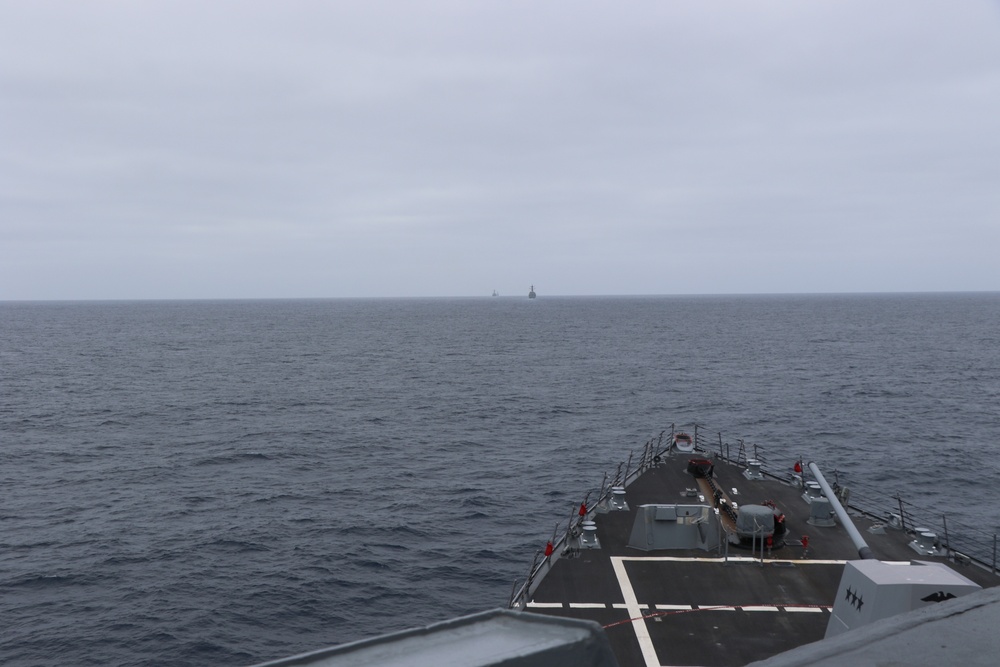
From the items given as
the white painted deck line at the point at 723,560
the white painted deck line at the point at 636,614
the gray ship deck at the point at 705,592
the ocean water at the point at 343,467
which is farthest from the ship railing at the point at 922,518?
the white painted deck line at the point at 636,614

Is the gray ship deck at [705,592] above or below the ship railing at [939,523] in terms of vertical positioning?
above

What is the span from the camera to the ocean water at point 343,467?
103 ft

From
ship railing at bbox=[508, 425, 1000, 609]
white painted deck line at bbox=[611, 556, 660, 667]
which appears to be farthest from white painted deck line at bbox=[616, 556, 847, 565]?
ship railing at bbox=[508, 425, 1000, 609]

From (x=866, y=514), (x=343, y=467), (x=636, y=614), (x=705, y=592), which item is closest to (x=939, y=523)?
(x=866, y=514)

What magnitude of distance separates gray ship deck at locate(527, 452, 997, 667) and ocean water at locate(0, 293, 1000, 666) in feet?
29.2

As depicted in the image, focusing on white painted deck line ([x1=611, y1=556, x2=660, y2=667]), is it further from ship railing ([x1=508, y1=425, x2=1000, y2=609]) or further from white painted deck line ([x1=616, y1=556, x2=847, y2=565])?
ship railing ([x1=508, y1=425, x2=1000, y2=609])

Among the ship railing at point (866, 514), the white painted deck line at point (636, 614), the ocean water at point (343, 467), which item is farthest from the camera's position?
the ocean water at point (343, 467)

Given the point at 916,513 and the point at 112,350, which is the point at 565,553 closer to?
the point at 916,513

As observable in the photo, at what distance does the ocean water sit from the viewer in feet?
103

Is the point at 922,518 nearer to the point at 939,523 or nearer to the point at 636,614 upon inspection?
the point at 939,523

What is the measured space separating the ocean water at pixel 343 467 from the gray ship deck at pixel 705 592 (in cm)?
889

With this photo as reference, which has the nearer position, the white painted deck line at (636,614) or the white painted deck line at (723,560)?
the white painted deck line at (636,614)

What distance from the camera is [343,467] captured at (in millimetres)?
54750

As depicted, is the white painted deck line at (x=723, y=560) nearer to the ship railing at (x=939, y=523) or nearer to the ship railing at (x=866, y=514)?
the ship railing at (x=866, y=514)
